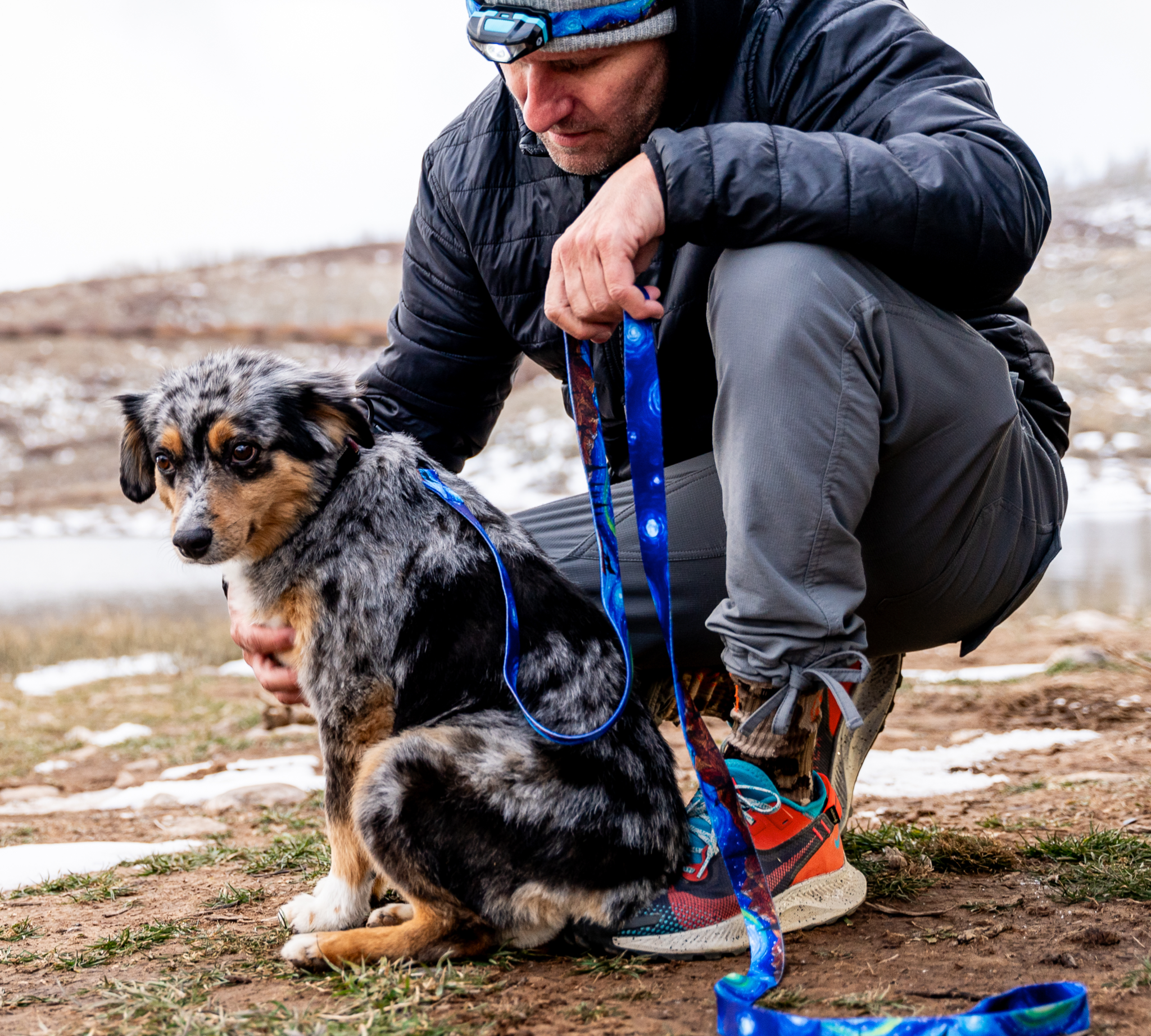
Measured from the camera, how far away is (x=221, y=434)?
303 centimetres

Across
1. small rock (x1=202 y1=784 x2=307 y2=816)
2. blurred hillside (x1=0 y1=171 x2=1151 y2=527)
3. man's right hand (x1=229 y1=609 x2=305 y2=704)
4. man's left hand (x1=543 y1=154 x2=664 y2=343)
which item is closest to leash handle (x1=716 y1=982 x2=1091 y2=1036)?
man's left hand (x1=543 y1=154 x2=664 y2=343)

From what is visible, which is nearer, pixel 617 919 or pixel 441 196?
pixel 617 919

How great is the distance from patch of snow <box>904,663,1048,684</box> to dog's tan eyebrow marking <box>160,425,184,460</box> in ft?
17.2

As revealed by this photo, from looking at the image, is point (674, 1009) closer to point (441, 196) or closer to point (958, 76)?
point (958, 76)

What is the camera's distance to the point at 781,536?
7.21 ft

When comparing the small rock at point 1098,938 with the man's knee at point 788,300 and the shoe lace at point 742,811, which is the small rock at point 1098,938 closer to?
the shoe lace at point 742,811

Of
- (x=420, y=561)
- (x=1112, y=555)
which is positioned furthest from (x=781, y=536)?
(x=1112, y=555)

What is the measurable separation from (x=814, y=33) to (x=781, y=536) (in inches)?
54.5

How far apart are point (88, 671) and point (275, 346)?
25.7 metres

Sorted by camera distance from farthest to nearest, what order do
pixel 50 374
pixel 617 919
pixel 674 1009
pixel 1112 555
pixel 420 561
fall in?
pixel 50 374 → pixel 1112 555 → pixel 420 561 → pixel 617 919 → pixel 674 1009

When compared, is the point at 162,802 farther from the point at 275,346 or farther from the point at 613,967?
the point at 275,346

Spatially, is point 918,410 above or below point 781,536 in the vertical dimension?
above

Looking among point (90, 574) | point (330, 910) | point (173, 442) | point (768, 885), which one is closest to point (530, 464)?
point (90, 574)

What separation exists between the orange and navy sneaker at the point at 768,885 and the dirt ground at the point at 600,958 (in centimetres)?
4
